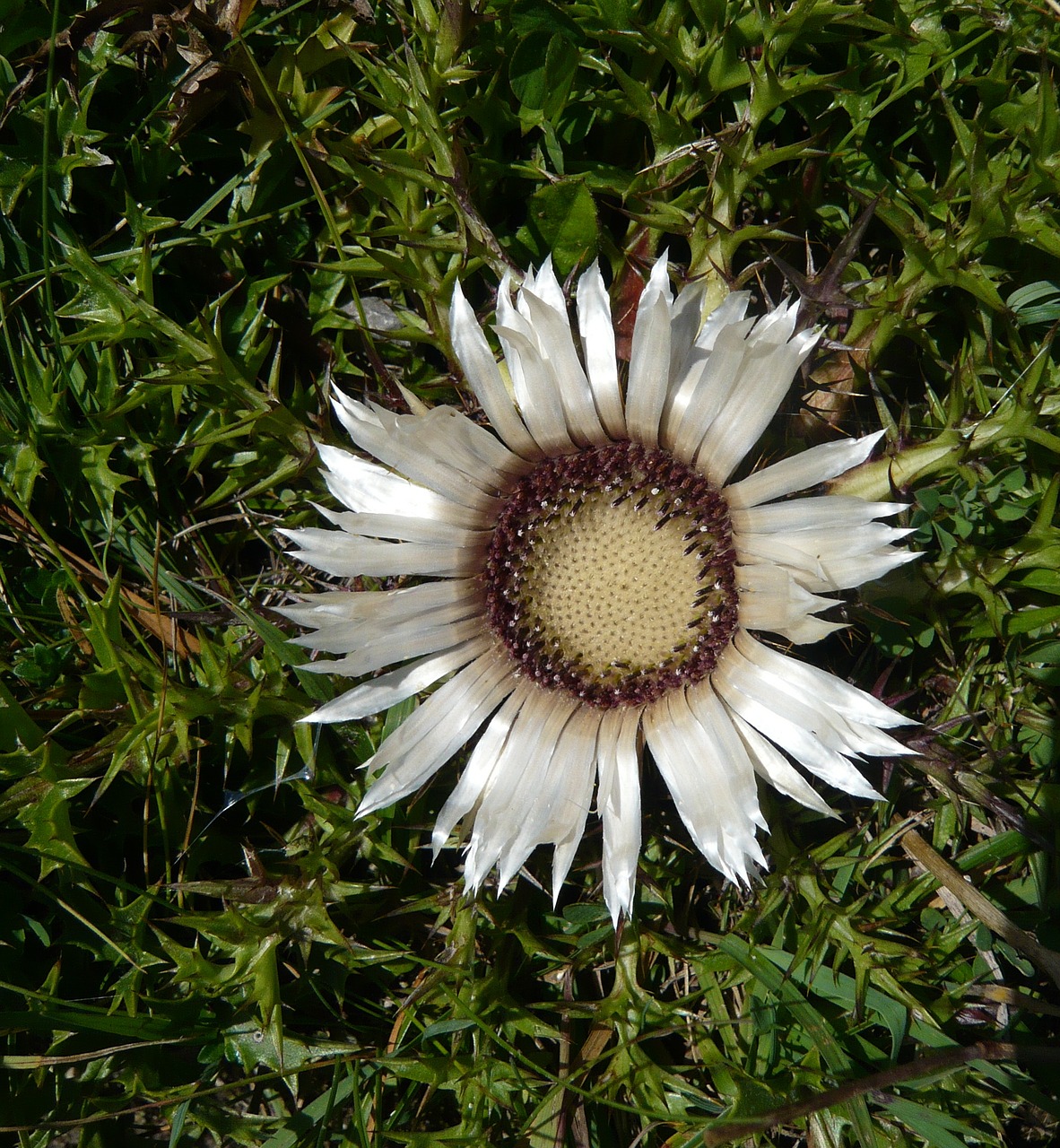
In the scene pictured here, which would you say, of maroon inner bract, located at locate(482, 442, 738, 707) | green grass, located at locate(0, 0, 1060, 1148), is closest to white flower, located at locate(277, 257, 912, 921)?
maroon inner bract, located at locate(482, 442, 738, 707)

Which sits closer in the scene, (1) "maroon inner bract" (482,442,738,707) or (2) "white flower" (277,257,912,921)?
(2) "white flower" (277,257,912,921)

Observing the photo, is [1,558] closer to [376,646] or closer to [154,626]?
[154,626]

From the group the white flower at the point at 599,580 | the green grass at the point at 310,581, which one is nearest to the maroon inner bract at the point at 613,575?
the white flower at the point at 599,580

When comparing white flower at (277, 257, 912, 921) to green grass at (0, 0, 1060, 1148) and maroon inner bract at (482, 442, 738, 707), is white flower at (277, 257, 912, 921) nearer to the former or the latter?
maroon inner bract at (482, 442, 738, 707)

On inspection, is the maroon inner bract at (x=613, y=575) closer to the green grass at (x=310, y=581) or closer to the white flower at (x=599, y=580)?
the white flower at (x=599, y=580)

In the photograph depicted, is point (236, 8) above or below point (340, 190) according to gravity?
above

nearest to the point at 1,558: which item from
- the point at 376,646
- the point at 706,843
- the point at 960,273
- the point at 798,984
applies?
the point at 376,646
